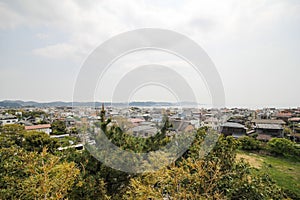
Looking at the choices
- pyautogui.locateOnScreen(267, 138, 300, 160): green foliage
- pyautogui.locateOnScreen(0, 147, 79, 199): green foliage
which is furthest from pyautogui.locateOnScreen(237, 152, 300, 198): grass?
pyautogui.locateOnScreen(0, 147, 79, 199): green foliage

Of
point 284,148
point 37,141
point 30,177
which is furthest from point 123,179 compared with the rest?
point 284,148

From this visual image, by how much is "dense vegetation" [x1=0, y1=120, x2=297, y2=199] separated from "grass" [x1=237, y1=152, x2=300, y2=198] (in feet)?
14.5

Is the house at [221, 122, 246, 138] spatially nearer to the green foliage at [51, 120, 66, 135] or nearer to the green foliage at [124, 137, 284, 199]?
the green foliage at [124, 137, 284, 199]

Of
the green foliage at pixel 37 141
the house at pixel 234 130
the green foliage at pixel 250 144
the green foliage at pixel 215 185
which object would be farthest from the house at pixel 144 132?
the house at pixel 234 130

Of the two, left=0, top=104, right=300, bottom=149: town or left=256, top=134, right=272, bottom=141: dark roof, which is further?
left=256, top=134, right=272, bottom=141: dark roof

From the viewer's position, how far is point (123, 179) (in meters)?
3.84

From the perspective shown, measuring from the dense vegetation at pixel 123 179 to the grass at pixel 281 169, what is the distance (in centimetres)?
443

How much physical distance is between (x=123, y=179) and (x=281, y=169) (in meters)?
8.00

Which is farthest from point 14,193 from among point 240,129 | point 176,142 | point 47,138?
point 240,129

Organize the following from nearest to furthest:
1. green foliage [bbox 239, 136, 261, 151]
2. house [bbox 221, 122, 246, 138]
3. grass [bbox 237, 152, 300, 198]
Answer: grass [bbox 237, 152, 300, 198], green foliage [bbox 239, 136, 261, 151], house [bbox 221, 122, 246, 138]

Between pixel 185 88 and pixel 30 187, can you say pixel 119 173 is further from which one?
pixel 185 88

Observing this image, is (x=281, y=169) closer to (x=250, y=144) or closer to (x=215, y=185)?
(x=250, y=144)

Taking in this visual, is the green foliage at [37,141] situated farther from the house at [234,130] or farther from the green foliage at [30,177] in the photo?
the house at [234,130]

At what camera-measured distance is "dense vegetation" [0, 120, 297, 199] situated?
200 centimetres
